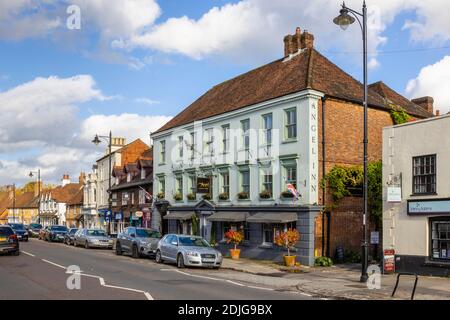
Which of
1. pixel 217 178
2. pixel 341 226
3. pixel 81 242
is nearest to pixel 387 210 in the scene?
pixel 341 226

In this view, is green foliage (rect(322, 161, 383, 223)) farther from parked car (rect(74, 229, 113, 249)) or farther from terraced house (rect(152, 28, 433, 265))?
parked car (rect(74, 229, 113, 249))

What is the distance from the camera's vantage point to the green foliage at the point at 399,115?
2931 cm

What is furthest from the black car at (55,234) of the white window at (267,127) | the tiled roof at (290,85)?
the white window at (267,127)

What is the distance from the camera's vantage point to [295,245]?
25.6 m

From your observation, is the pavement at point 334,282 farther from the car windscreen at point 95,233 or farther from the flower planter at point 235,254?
the car windscreen at point 95,233

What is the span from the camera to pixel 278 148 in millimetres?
27562

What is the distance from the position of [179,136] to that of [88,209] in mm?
28786

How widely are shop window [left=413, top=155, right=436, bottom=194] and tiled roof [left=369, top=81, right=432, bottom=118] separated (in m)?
11.2

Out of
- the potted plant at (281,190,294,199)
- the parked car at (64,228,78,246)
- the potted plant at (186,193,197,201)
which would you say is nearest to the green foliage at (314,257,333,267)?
the potted plant at (281,190,294,199)

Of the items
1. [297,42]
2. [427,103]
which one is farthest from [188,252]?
[427,103]

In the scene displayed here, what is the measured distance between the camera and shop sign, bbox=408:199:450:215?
1893 cm

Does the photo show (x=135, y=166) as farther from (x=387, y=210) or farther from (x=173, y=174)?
(x=387, y=210)

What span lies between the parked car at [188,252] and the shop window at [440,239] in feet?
28.7

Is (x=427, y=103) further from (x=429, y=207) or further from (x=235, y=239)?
(x=429, y=207)
